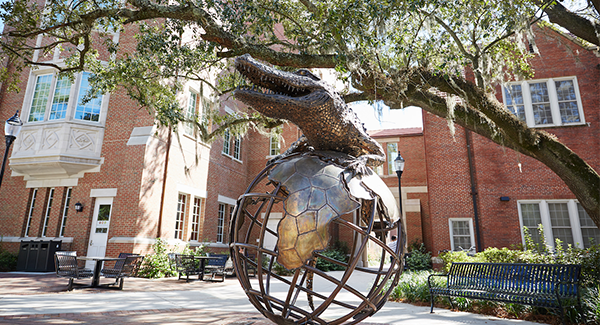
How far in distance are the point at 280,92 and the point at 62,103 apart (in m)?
15.1

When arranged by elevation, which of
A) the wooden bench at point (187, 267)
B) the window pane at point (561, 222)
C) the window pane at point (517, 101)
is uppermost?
the window pane at point (517, 101)

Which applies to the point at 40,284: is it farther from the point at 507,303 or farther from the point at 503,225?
the point at 503,225

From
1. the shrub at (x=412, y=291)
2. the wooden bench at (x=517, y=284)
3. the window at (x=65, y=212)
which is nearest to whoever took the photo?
the wooden bench at (x=517, y=284)

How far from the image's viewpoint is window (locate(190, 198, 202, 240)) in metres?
16.4

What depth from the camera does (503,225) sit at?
14.5 metres

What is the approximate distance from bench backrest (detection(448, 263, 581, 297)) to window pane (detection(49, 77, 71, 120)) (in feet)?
51.5

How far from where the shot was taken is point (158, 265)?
12938 mm

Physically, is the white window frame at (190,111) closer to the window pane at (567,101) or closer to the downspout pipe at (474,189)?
the downspout pipe at (474,189)

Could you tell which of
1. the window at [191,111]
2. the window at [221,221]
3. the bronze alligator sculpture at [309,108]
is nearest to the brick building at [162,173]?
the window at [191,111]

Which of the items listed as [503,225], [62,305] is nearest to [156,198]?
[62,305]

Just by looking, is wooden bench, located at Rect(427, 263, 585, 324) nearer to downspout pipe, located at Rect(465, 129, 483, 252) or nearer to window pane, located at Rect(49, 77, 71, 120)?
downspout pipe, located at Rect(465, 129, 483, 252)

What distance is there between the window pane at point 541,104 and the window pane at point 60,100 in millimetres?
20230

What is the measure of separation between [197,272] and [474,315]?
348 inches

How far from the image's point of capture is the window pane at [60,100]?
47.7 feet
